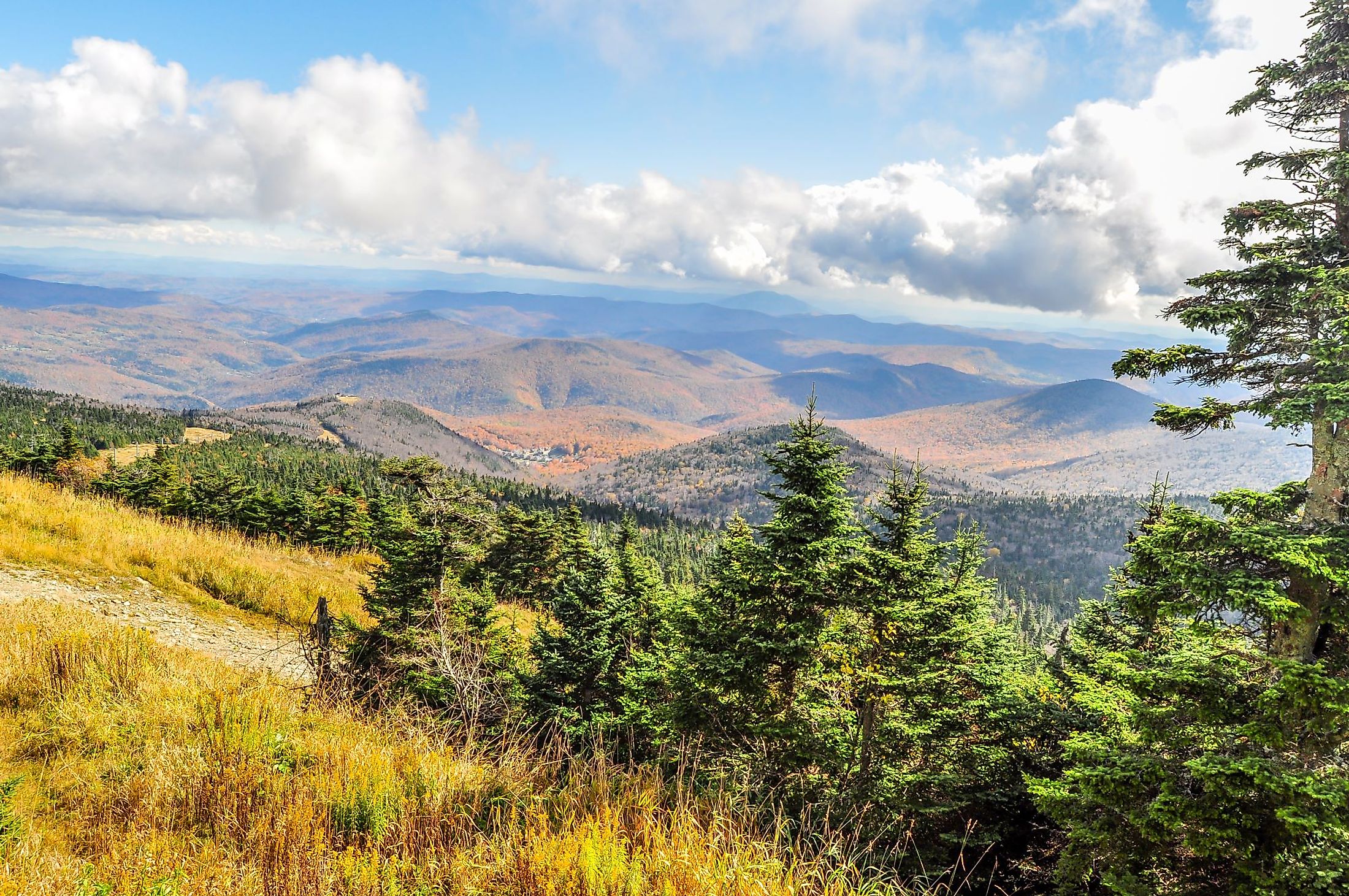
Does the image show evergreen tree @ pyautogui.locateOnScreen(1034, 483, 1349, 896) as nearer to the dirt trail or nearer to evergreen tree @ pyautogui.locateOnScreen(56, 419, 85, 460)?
the dirt trail

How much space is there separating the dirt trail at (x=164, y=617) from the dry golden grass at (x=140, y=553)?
2.01 feet

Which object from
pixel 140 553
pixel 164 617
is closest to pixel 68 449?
pixel 140 553

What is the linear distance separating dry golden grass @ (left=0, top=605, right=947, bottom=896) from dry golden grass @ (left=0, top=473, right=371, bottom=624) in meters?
8.90

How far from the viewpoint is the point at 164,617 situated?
12.0 meters

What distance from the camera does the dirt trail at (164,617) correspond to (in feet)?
34.9

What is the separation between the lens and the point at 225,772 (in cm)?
417

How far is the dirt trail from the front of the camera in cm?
1065

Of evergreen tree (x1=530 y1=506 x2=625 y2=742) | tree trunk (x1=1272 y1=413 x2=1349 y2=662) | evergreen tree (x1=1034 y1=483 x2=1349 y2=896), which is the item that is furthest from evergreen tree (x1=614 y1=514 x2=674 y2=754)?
tree trunk (x1=1272 y1=413 x2=1349 y2=662)

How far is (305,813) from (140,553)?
1410 centimetres

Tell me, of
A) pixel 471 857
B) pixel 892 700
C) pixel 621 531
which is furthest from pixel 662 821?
pixel 621 531

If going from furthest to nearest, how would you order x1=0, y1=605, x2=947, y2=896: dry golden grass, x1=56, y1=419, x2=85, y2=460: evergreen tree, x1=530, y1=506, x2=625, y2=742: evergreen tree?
x1=56, y1=419, x2=85, y2=460: evergreen tree < x1=530, y1=506, x2=625, y2=742: evergreen tree < x1=0, y1=605, x2=947, y2=896: dry golden grass

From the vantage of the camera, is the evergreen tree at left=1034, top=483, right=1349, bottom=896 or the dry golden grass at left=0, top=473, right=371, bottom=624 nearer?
the evergreen tree at left=1034, top=483, right=1349, bottom=896

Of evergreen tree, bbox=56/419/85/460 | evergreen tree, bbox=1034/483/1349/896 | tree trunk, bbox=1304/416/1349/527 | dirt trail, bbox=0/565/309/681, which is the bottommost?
evergreen tree, bbox=56/419/85/460

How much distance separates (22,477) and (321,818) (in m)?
22.7
